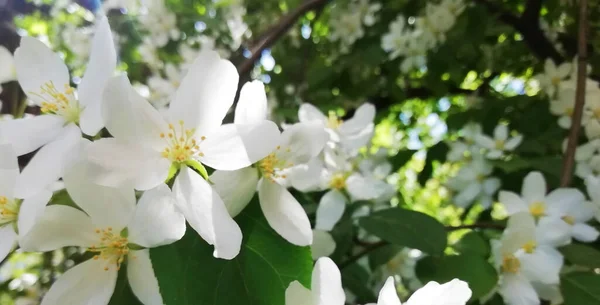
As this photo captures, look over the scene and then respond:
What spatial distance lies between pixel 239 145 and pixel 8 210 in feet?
0.90

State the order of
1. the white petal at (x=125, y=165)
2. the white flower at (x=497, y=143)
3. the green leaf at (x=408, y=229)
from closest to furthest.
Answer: the white petal at (x=125, y=165), the green leaf at (x=408, y=229), the white flower at (x=497, y=143)

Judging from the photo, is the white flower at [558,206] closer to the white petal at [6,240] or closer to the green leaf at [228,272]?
the green leaf at [228,272]

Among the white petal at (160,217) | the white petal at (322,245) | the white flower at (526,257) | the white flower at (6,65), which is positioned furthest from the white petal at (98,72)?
the white flower at (526,257)

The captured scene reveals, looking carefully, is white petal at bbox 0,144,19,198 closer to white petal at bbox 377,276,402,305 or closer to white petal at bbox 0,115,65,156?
white petal at bbox 0,115,65,156

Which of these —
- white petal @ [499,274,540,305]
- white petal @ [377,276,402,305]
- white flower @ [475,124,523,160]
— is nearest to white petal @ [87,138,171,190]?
white petal @ [377,276,402,305]

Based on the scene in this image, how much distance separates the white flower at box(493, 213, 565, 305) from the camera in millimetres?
762

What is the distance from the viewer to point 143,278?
534mm

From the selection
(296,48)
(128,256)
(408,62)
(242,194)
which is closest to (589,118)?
(408,62)

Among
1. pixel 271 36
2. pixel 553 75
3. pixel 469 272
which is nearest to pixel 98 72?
pixel 271 36

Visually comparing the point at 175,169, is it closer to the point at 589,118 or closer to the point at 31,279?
the point at 589,118

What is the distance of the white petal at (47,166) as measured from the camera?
480 mm

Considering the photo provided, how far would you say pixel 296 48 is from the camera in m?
2.09

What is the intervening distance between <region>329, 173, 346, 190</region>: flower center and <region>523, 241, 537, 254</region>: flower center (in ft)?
1.00

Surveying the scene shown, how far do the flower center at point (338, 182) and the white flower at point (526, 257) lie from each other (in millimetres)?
267
